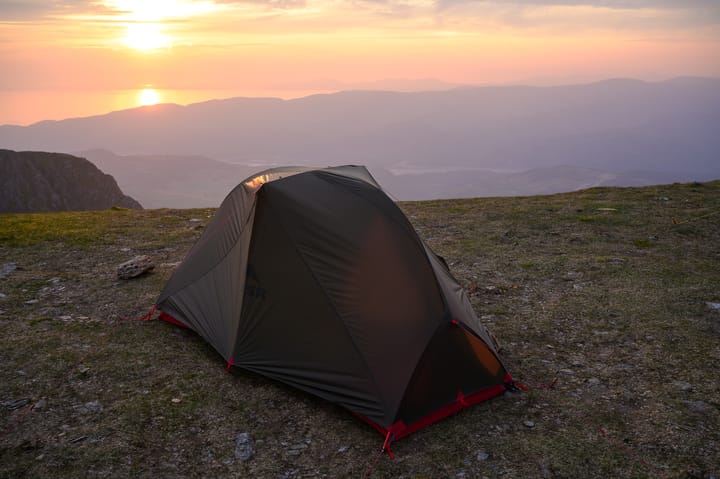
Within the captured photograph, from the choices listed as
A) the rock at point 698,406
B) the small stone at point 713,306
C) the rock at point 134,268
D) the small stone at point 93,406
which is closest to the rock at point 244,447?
the small stone at point 93,406

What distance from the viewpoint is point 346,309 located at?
7.39 metres

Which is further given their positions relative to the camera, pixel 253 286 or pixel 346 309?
pixel 253 286

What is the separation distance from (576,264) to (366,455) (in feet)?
30.2

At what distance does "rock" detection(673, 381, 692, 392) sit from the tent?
2584mm

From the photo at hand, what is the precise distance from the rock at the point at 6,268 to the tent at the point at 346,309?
24.6 feet

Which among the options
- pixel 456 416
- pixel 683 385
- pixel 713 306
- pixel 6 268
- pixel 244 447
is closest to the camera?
pixel 244 447

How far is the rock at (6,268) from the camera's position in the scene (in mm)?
13154

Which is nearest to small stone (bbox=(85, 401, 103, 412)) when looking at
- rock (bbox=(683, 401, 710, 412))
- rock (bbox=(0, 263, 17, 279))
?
rock (bbox=(0, 263, 17, 279))

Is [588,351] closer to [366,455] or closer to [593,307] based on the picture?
[593,307]

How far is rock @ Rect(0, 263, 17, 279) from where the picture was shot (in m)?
13.2

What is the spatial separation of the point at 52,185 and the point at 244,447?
109807 mm

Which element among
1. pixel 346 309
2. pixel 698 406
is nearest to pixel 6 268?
pixel 346 309

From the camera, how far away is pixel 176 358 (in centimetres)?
866

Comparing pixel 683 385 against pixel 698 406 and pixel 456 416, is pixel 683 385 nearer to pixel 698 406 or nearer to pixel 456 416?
pixel 698 406
